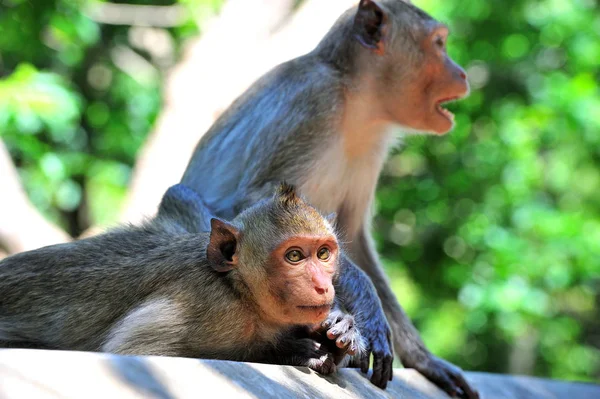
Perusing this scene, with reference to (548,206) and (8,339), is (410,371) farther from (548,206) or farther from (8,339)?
(548,206)

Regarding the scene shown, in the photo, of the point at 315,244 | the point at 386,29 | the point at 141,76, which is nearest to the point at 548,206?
the point at 141,76

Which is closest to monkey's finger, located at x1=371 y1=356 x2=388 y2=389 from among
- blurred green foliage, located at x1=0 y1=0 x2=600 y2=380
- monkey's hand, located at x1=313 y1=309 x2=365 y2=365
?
monkey's hand, located at x1=313 y1=309 x2=365 y2=365

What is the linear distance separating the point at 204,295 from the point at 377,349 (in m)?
0.99

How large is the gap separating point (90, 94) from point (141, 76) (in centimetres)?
99

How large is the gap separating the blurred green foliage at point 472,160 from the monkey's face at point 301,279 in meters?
7.60

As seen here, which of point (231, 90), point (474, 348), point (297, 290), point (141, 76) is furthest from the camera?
point (474, 348)

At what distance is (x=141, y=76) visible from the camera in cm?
1364

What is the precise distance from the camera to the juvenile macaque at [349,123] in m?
5.31

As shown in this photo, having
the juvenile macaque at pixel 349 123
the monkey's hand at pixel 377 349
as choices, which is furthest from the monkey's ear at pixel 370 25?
the monkey's hand at pixel 377 349

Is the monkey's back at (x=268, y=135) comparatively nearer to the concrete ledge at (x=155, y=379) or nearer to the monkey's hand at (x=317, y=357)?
the monkey's hand at (x=317, y=357)

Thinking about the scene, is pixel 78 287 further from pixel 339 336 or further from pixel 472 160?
pixel 472 160

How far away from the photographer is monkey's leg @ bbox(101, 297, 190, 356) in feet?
12.0

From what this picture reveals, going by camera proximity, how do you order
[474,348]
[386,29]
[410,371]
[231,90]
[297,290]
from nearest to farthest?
[297,290], [410,371], [386,29], [231,90], [474,348]

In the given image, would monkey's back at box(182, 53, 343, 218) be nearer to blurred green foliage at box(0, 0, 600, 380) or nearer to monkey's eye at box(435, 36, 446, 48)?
monkey's eye at box(435, 36, 446, 48)
